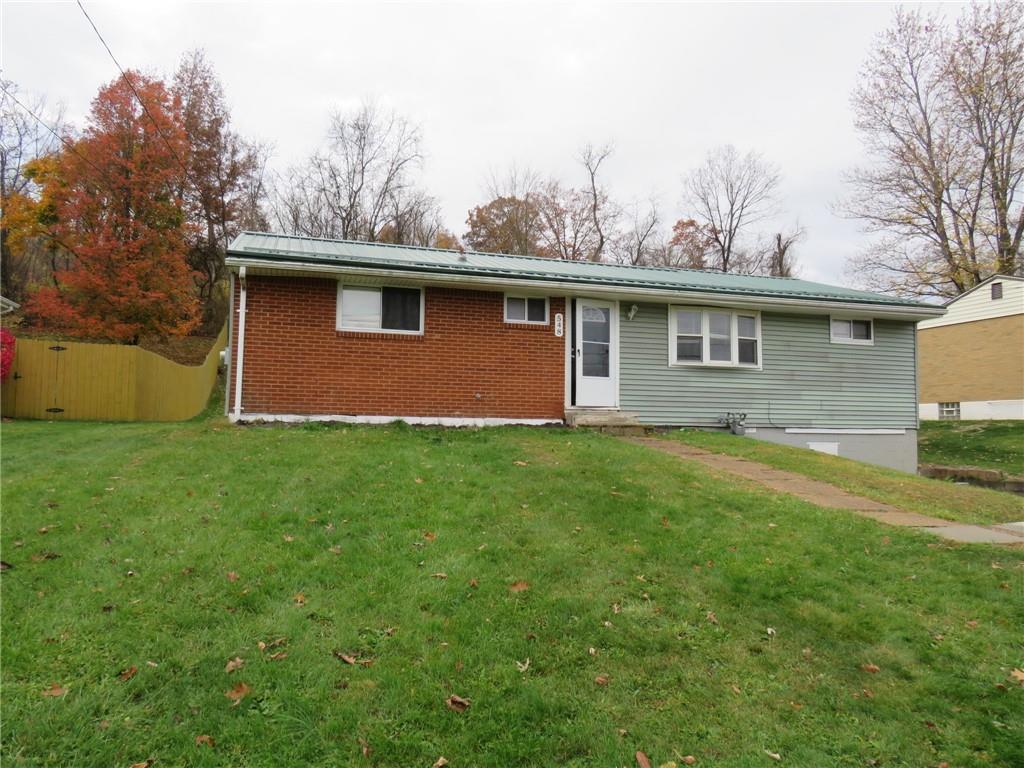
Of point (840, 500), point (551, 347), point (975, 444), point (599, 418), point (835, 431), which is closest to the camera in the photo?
point (840, 500)

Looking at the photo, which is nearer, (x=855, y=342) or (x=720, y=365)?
(x=720, y=365)

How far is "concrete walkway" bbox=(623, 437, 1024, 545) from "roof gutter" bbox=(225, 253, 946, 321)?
11.1 feet

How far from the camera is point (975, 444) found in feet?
58.7

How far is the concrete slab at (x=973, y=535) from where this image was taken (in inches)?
210

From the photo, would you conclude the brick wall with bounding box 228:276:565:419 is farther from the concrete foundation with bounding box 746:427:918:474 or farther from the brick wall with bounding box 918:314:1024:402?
the brick wall with bounding box 918:314:1024:402

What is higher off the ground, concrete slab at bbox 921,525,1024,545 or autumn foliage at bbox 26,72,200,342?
autumn foliage at bbox 26,72,200,342

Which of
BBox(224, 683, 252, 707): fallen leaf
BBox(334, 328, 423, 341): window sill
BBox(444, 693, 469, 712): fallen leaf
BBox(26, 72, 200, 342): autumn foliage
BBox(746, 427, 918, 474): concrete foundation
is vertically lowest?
BBox(444, 693, 469, 712): fallen leaf

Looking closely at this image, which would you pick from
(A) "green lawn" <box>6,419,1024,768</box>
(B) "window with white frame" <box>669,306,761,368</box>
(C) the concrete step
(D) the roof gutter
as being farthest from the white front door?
(A) "green lawn" <box>6,419,1024,768</box>

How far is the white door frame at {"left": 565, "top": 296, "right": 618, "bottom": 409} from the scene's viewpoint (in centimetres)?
1164

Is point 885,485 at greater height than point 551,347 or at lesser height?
lesser

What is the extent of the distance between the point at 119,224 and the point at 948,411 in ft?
103

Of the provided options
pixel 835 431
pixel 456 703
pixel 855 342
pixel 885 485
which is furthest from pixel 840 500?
pixel 855 342

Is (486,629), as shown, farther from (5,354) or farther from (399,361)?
(5,354)

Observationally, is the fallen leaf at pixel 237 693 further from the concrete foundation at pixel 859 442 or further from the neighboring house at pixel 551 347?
the concrete foundation at pixel 859 442
